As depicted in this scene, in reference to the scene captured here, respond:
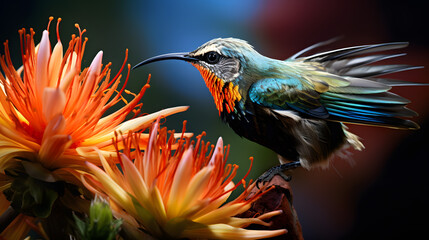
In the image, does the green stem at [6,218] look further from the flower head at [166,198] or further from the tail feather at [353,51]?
the tail feather at [353,51]

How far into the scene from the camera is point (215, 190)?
42 cm

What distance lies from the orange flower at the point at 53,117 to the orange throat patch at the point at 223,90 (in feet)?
0.55

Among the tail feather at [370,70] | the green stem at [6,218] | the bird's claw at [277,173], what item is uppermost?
the green stem at [6,218]

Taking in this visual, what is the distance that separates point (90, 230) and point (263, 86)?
0.35m

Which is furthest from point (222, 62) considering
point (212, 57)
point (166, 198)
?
point (166, 198)

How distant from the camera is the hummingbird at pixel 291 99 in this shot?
0.60 metres

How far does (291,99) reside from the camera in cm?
63

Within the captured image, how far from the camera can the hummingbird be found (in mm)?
597

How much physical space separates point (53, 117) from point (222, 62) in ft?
0.89

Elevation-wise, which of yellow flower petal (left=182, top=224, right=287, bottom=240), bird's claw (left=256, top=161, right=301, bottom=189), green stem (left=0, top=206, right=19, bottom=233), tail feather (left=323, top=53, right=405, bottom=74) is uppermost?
green stem (left=0, top=206, right=19, bottom=233)

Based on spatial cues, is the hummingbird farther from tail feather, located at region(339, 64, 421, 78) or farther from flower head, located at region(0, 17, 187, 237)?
flower head, located at region(0, 17, 187, 237)

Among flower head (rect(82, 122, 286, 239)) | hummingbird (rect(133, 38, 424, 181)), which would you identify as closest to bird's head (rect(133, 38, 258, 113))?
hummingbird (rect(133, 38, 424, 181))

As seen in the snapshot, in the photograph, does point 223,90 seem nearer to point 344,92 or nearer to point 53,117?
point 344,92

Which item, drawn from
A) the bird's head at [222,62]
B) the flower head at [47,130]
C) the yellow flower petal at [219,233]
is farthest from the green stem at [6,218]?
the bird's head at [222,62]
